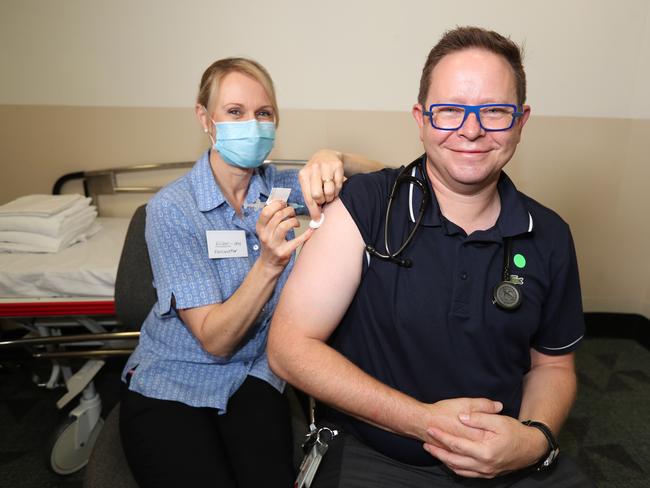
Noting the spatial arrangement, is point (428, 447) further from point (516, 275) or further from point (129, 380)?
point (129, 380)

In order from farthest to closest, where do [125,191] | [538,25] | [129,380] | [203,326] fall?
[125,191]
[538,25]
[129,380]
[203,326]

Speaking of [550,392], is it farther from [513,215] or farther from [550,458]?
[513,215]

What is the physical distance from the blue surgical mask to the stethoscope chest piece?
2.88ft

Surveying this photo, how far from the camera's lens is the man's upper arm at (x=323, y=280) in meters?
1.08

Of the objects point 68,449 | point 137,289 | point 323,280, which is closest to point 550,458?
point 323,280

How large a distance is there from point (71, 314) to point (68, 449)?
544 millimetres

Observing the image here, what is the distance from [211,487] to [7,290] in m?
1.43

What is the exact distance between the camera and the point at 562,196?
2900 mm

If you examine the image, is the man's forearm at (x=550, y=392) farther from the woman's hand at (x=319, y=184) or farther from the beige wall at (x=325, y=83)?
the beige wall at (x=325, y=83)

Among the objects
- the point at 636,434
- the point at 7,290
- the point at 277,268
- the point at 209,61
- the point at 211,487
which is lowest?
the point at 636,434

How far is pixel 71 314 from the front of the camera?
1.88m

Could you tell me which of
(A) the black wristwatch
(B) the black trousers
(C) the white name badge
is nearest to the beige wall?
(C) the white name badge

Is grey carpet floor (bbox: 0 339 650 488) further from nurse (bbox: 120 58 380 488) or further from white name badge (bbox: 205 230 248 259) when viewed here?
white name badge (bbox: 205 230 248 259)

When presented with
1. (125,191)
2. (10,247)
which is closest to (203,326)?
(10,247)
